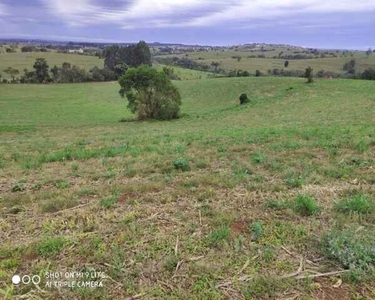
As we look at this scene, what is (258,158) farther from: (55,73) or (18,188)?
(55,73)

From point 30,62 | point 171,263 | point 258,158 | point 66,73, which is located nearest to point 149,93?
point 258,158

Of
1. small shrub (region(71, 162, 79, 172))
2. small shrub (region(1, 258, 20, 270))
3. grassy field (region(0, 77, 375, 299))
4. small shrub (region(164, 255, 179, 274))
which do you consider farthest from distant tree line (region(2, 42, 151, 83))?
small shrub (region(164, 255, 179, 274))

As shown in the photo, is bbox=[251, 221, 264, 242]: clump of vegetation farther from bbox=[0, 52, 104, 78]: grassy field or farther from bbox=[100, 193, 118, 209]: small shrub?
bbox=[0, 52, 104, 78]: grassy field

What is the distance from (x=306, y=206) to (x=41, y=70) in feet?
293

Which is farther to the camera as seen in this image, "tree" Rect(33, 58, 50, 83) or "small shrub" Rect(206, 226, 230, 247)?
"tree" Rect(33, 58, 50, 83)

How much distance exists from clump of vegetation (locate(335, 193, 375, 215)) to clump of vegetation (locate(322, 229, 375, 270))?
54 cm

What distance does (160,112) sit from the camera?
33250mm

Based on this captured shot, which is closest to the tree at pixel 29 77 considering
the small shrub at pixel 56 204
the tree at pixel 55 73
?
the tree at pixel 55 73

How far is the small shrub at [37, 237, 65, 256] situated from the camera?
3.29 m

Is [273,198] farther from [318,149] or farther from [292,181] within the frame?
[318,149]

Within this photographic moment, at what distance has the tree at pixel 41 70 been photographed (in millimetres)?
80938

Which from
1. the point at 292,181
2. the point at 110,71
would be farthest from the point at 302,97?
the point at 110,71

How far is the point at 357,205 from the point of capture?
414cm

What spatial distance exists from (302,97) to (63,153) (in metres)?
31.5
